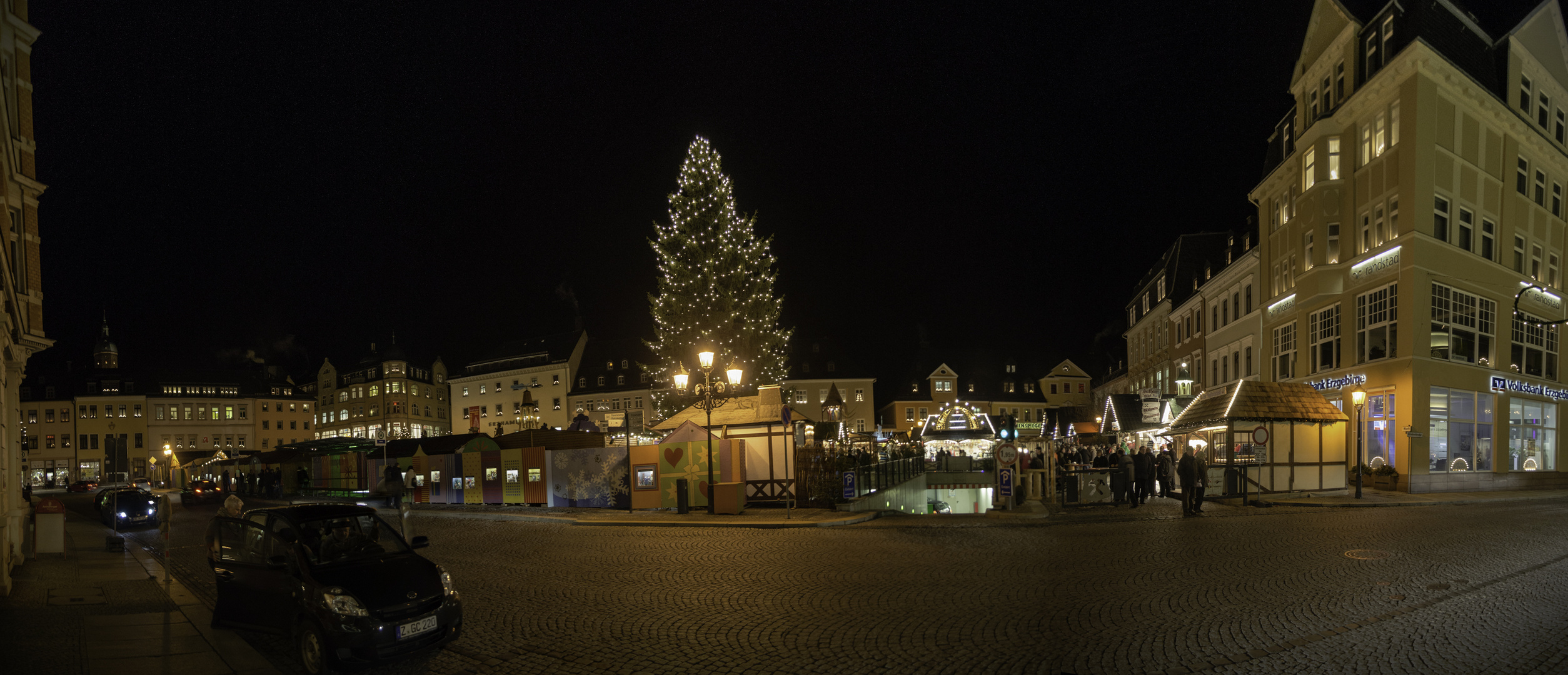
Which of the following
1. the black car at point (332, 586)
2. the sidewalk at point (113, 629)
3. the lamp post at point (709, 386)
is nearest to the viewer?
the black car at point (332, 586)

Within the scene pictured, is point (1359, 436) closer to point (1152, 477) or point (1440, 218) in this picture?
point (1152, 477)

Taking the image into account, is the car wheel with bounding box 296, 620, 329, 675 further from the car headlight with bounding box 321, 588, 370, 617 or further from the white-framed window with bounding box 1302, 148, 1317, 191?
the white-framed window with bounding box 1302, 148, 1317, 191

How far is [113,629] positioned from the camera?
10367 mm

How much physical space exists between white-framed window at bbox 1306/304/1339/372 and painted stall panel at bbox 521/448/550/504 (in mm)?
27676

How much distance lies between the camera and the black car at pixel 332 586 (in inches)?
323

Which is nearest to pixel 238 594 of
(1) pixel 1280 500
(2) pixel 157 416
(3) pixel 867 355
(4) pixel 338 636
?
(4) pixel 338 636

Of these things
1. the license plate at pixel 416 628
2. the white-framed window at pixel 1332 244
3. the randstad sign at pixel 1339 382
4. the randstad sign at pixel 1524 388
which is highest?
the white-framed window at pixel 1332 244

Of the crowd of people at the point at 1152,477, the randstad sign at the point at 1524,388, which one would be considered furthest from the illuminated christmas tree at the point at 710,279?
the randstad sign at the point at 1524,388

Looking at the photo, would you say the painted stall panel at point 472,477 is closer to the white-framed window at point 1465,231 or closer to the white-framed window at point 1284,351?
the white-framed window at point 1284,351

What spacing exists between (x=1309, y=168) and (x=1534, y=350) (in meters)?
10.5

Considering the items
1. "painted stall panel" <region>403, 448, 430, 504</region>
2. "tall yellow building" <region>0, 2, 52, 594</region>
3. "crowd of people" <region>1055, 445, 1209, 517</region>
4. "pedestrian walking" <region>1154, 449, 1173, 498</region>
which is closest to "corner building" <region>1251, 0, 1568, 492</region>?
"pedestrian walking" <region>1154, 449, 1173, 498</region>

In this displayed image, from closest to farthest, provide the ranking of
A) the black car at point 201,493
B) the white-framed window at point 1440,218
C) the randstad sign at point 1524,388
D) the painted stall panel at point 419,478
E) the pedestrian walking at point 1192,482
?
1. the pedestrian walking at point 1192,482
2. the white-framed window at point 1440,218
3. the randstad sign at point 1524,388
4. the painted stall panel at point 419,478
5. the black car at point 201,493

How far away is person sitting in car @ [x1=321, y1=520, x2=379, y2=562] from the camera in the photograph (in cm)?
916

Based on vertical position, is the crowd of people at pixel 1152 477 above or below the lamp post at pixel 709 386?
below
